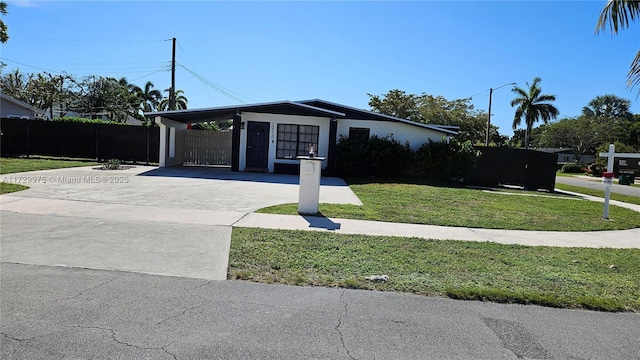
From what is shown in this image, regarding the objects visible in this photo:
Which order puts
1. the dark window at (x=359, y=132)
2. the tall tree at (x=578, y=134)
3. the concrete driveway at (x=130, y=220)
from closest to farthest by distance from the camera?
1. the concrete driveway at (x=130, y=220)
2. the dark window at (x=359, y=132)
3. the tall tree at (x=578, y=134)

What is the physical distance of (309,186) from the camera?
9.25 meters

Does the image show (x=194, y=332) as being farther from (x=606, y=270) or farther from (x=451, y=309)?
(x=606, y=270)

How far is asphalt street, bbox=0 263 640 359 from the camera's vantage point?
322cm

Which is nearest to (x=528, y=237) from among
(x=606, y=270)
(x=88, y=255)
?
(x=606, y=270)

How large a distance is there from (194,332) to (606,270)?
5907mm

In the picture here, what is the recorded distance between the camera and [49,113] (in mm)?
49750

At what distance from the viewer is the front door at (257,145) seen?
65.0 feet

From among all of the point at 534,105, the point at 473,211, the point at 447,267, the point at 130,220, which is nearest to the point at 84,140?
the point at 130,220

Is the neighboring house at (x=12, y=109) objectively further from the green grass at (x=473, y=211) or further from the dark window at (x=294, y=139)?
the green grass at (x=473, y=211)

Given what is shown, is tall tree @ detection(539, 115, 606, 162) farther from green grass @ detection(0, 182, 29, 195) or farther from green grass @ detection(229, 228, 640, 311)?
green grass @ detection(0, 182, 29, 195)

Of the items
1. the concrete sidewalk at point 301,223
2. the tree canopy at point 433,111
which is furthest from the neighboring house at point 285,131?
the tree canopy at point 433,111

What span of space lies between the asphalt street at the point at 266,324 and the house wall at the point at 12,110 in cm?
2877

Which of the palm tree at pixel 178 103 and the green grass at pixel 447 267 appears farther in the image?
the palm tree at pixel 178 103

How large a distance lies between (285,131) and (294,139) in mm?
585
